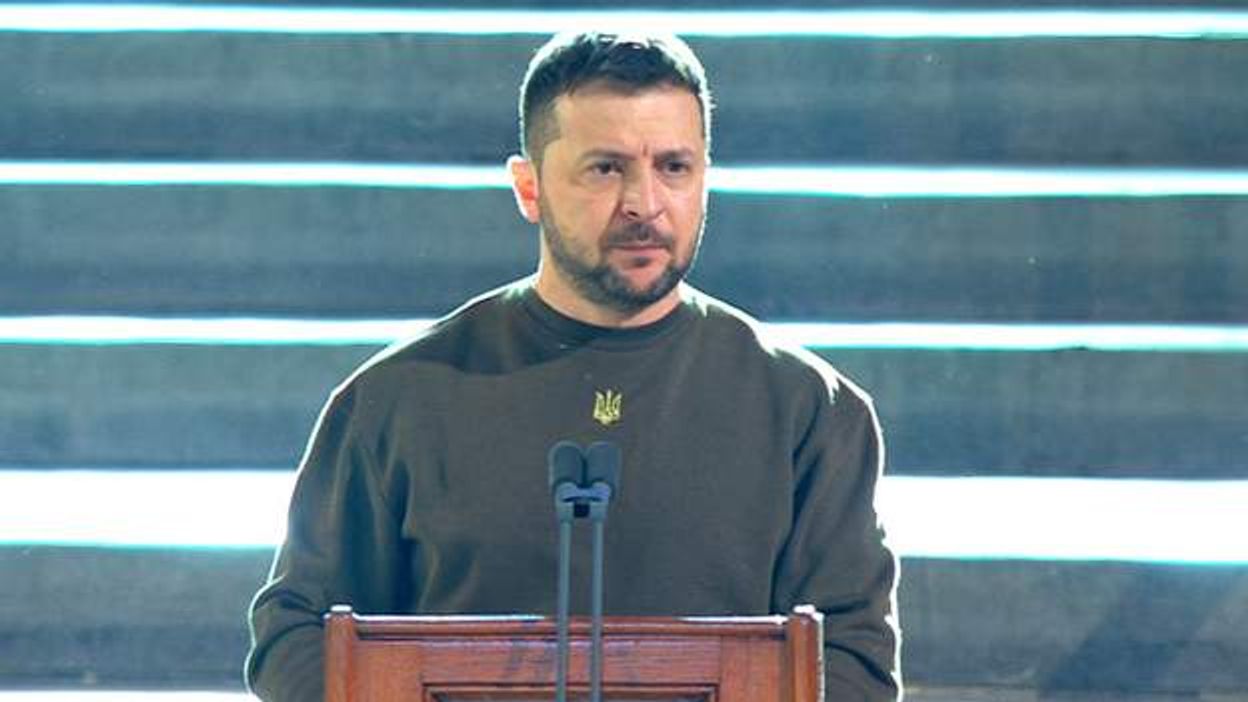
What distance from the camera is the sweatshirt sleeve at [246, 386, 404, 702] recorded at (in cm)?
369

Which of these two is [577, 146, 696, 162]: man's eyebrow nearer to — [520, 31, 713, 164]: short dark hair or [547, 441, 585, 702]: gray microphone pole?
[520, 31, 713, 164]: short dark hair

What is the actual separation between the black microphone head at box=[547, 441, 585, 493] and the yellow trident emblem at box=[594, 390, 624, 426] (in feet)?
1.99

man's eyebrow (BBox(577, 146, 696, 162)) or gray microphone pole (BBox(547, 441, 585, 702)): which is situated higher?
man's eyebrow (BBox(577, 146, 696, 162))

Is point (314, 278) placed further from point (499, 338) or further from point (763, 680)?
point (763, 680)

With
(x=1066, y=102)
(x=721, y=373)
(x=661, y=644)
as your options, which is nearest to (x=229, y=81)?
(x=1066, y=102)

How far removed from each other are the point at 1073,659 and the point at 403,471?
191 centimetres

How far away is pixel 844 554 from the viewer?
3695 millimetres

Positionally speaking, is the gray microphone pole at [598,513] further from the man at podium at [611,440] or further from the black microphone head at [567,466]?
the man at podium at [611,440]

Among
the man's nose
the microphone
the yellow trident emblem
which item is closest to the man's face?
the man's nose

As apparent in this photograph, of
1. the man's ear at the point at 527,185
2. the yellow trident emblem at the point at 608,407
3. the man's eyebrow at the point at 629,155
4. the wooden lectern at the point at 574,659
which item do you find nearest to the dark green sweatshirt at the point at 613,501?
the yellow trident emblem at the point at 608,407

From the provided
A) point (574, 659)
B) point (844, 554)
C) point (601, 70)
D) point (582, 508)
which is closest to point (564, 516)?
point (582, 508)

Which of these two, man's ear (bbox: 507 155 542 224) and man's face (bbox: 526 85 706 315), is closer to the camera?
man's face (bbox: 526 85 706 315)

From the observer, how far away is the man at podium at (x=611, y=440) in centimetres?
368

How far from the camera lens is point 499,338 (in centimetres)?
388
